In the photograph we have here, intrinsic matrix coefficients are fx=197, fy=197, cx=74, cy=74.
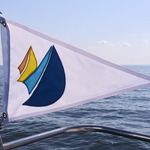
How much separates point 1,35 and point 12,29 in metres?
0.14

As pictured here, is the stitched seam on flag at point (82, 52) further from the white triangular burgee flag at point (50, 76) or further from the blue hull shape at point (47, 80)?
the blue hull shape at point (47, 80)

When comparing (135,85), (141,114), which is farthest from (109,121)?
(135,85)

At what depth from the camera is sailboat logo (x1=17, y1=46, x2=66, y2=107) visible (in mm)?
2270

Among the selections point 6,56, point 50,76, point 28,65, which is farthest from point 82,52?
point 6,56

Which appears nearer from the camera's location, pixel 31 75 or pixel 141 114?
pixel 31 75

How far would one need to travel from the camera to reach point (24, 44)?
2.22m

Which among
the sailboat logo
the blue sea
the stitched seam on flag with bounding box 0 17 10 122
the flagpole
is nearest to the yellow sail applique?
the sailboat logo

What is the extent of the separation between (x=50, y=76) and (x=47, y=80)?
59mm

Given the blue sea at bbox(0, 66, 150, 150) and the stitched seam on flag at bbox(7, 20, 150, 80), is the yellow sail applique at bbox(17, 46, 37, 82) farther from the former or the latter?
the blue sea at bbox(0, 66, 150, 150)

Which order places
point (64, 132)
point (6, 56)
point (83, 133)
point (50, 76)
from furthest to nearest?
point (83, 133)
point (64, 132)
point (50, 76)
point (6, 56)

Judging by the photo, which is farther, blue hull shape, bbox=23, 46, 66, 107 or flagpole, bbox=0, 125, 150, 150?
blue hull shape, bbox=23, 46, 66, 107

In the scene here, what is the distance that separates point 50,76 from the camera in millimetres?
2326

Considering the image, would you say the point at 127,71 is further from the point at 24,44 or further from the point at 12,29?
the point at 12,29

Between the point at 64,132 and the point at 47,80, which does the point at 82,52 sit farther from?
the point at 64,132
